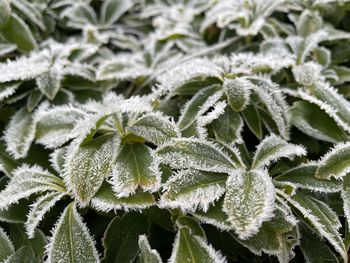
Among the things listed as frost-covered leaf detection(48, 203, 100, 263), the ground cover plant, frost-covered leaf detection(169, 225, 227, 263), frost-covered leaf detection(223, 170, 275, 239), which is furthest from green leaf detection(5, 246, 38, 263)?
frost-covered leaf detection(223, 170, 275, 239)

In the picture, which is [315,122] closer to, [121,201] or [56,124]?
[121,201]

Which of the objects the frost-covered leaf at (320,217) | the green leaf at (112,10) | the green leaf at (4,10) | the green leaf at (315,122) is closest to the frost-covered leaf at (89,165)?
the frost-covered leaf at (320,217)

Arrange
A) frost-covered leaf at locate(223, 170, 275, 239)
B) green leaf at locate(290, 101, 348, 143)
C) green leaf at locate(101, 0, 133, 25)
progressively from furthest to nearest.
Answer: green leaf at locate(101, 0, 133, 25)
green leaf at locate(290, 101, 348, 143)
frost-covered leaf at locate(223, 170, 275, 239)

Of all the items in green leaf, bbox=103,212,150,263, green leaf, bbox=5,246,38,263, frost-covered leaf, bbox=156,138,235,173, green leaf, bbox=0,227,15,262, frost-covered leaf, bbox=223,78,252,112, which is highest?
frost-covered leaf, bbox=223,78,252,112

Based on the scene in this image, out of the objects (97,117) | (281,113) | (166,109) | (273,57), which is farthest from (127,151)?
(273,57)

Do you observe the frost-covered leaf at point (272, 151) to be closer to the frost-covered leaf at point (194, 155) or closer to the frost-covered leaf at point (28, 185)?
the frost-covered leaf at point (194, 155)

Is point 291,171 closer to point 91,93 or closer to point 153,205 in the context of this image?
point 153,205

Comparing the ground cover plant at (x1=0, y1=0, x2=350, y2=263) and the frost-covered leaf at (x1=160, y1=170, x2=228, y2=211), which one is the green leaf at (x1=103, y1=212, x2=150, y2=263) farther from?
the frost-covered leaf at (x1=160, y1=170, x2=228, y2=211)

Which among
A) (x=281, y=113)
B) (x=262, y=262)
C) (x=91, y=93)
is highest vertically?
(x=281, y=113)

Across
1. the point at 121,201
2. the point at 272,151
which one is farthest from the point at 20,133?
the point at 272,151
